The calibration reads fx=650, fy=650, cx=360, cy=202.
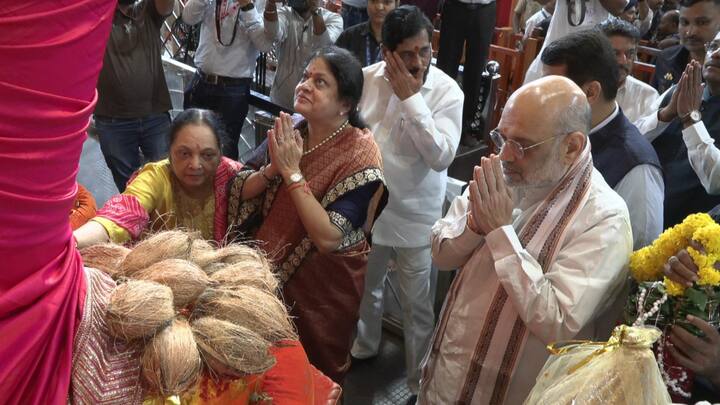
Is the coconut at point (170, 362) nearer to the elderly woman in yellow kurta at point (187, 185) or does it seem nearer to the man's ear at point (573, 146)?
the elderly woman in yellow kurta at point (187, 185)

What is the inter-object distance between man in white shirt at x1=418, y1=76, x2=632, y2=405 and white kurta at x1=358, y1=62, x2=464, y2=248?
87cm

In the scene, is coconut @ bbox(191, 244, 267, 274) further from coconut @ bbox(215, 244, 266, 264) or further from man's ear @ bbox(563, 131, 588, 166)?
man's ear @ bbox(563, 131, 588, 166)

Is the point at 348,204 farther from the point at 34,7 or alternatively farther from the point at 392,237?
the point at 34,7

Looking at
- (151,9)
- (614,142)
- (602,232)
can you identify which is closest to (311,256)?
(602,232)

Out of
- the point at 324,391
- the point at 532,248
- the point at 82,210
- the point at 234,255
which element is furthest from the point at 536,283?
the point at 82,210

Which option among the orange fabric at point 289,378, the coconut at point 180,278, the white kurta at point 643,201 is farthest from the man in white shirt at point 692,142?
the coconut at point 180,278

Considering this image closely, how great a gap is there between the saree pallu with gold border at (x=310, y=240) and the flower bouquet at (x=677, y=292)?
88 cm

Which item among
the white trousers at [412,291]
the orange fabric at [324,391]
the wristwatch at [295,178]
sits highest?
the wristwatch at [295,178]

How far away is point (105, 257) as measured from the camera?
121 centimetres

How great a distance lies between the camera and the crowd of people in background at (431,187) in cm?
165

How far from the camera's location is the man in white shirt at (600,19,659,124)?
8.96 feet

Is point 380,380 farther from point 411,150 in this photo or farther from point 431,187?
point 411,150

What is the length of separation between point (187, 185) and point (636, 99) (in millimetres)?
2051

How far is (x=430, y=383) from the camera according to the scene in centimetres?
195
